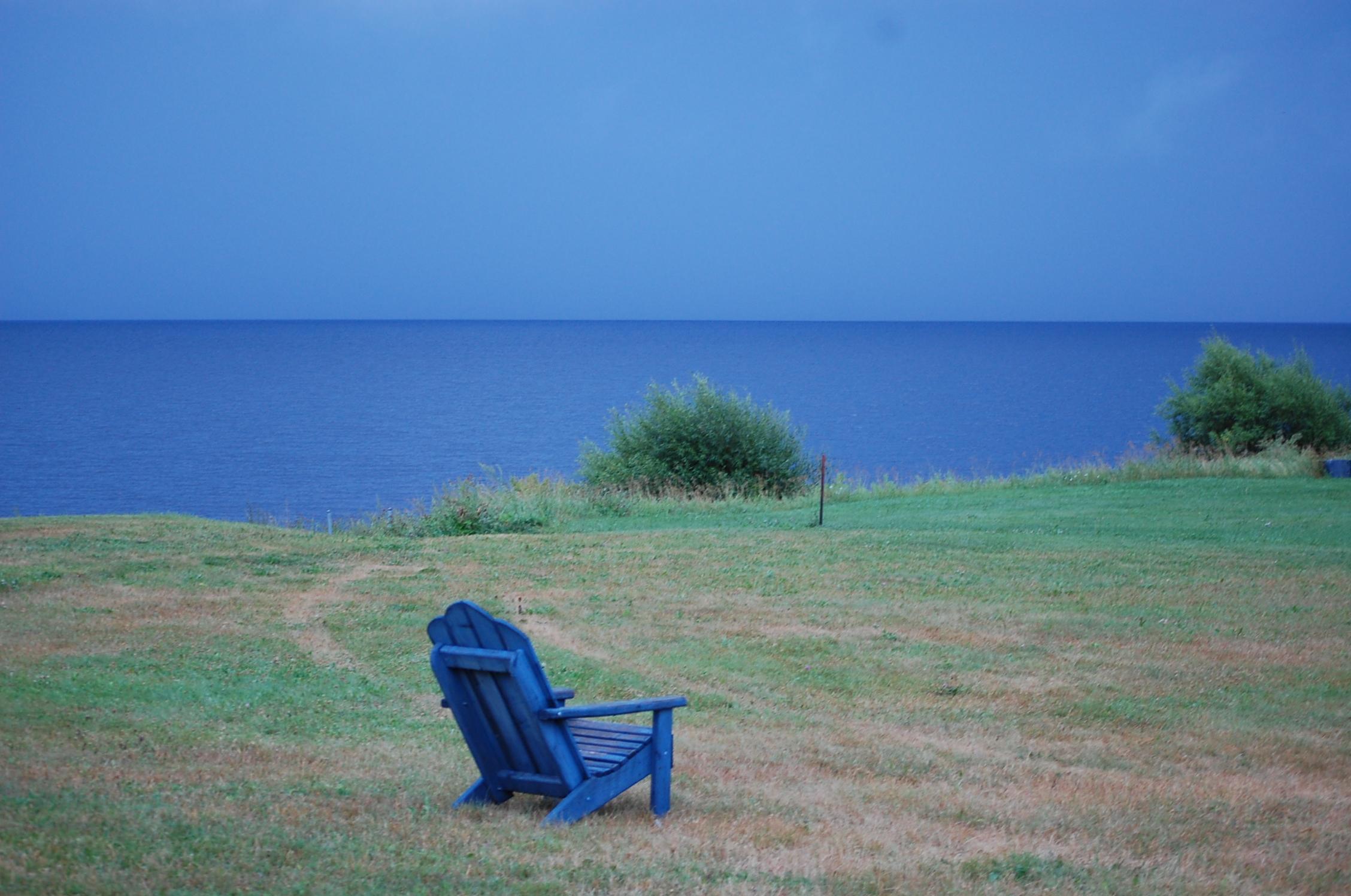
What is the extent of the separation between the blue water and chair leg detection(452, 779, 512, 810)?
1281 inches

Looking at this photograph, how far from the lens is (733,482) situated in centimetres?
2933

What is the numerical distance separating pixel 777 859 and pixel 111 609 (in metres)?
8.38

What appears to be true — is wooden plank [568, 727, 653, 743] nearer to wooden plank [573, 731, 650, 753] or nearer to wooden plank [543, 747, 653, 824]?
wooden plank [573, 731, 650, 753]

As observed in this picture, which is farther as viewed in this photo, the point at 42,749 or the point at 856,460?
the point at 856,460

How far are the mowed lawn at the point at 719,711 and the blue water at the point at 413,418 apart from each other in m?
25.6

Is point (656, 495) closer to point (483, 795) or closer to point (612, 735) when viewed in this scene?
point (612, 735)

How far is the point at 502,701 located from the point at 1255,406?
3663 cm

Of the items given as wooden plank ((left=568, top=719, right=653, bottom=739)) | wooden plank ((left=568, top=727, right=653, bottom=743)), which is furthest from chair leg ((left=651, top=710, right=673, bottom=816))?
wooden plank ((left=568, top=719, right=653, bottom=739))

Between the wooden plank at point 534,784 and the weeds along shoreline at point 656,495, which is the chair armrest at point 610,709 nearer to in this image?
the wooden plank at point 534,784

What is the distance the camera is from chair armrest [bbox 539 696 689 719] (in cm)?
568

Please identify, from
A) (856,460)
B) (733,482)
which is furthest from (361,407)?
(733,482)

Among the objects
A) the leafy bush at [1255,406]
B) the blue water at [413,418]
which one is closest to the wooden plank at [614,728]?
the blue water at [413,418]

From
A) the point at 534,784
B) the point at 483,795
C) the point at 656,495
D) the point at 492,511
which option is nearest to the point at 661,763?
the point at 534,784

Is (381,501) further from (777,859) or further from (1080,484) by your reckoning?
(777,859)
